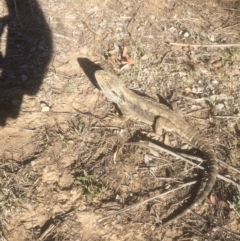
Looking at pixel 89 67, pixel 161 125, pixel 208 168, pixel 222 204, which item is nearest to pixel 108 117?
pixel 161 125

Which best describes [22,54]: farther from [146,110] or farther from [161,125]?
[161,125]

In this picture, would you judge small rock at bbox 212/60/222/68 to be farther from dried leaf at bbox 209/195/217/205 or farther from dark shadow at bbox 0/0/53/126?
dark shadow at bbox 0/0/53/126

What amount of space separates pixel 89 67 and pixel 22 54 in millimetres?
1193

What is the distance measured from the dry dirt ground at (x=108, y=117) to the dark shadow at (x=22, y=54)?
0.06 ft

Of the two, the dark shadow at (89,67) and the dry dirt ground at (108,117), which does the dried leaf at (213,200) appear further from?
the dark shadow at (89,67)

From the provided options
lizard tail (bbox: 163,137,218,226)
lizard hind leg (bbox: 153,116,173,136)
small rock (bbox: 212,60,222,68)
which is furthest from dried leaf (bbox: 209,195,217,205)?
small rock (bbox: 212,60,222,68)

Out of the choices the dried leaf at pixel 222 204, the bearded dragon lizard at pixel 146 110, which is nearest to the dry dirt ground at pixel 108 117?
the dried leaf at pixel 222 204

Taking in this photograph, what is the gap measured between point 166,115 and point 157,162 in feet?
2.37

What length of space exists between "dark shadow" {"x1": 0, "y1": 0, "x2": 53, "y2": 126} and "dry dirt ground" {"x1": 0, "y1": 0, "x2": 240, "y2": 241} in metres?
0.02

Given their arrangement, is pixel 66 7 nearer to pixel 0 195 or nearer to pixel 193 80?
pixel 193 80

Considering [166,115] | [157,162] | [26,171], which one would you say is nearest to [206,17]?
[166,115]

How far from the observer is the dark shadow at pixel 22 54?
513cm

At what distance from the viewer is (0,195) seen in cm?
411

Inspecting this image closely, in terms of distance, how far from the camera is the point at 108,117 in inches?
199
